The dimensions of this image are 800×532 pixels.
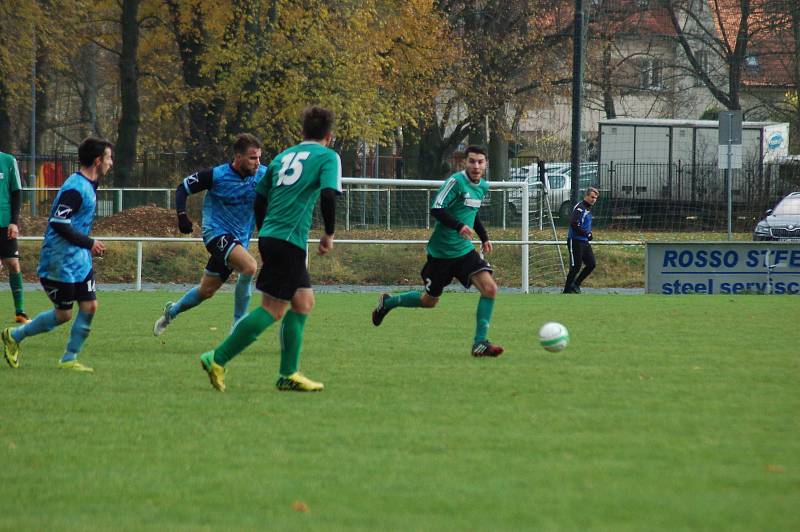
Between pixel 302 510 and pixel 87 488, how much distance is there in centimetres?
104

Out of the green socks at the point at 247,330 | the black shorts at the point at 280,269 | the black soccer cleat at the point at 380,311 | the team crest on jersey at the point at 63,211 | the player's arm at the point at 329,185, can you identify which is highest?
the player's arm at the point at 329,185

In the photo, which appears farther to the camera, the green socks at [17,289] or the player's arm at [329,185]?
the green socks at [17,289]

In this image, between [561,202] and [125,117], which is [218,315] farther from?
[561,202]

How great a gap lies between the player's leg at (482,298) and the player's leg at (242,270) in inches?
74.1

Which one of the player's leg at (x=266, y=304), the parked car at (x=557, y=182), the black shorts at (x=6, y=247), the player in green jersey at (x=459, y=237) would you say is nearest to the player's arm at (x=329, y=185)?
the player's leg at (x=266, y=304)

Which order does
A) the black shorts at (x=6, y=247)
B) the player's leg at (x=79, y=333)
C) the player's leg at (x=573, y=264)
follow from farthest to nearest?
the player's leg at (x=573, y=264)
the black shorts at (x=6, y=247)
the player's leg at (x=79, y=333)

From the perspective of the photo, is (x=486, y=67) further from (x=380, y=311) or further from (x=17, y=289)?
(x=380, y=311)

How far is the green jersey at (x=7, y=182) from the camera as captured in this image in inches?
521

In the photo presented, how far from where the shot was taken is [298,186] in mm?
8031

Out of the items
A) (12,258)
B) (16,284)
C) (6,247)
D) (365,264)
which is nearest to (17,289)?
(16,284)

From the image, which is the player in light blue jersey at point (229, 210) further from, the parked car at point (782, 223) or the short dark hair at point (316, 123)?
the parked car at point (782, 223)

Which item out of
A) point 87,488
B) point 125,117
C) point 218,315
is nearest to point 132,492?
point 87,488

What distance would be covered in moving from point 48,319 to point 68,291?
441mm

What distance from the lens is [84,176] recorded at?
923 cm
